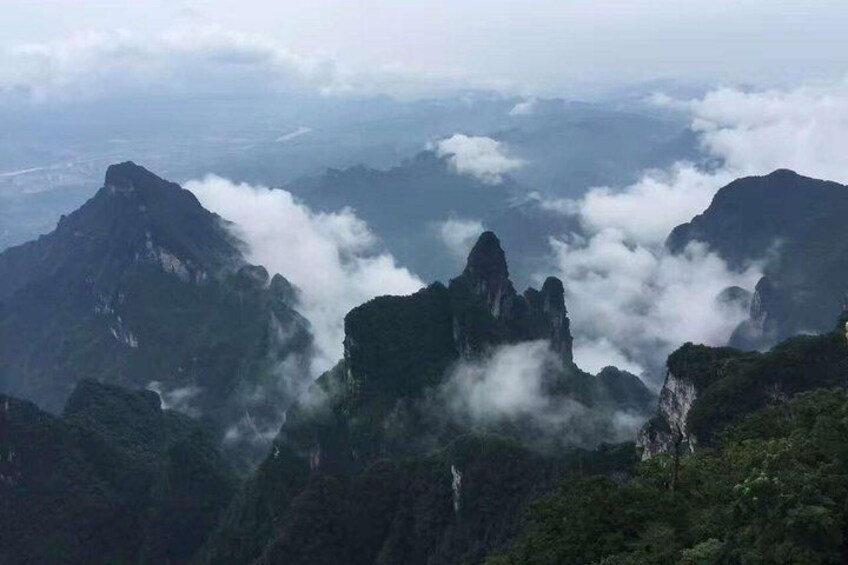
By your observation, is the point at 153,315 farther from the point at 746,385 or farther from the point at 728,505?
the point at 728,505

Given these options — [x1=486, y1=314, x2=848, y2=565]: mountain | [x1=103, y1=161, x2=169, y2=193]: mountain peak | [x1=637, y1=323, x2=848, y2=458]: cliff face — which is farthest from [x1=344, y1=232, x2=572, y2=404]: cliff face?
[x1=103, y1=161, x2=169, y2=193]: mountain peak

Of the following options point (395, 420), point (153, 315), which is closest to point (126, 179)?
point (153, 315)

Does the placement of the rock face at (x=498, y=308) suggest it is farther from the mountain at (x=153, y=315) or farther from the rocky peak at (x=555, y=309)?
the mountain at (x=153, y=315)

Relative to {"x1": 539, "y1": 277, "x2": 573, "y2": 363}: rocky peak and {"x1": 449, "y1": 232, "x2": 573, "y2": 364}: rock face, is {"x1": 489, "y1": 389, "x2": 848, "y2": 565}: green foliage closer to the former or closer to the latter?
{"x1": 449, "y1": 232, "x2": 573, "y2": 364}: rock face

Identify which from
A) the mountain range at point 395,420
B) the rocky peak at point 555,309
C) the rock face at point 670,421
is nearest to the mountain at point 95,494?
the mountain range at point 395,420

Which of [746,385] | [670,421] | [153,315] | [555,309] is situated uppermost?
[153,315]

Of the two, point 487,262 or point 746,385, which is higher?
point 487,262

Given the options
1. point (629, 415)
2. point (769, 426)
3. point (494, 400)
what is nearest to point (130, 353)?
point (494, 400)
